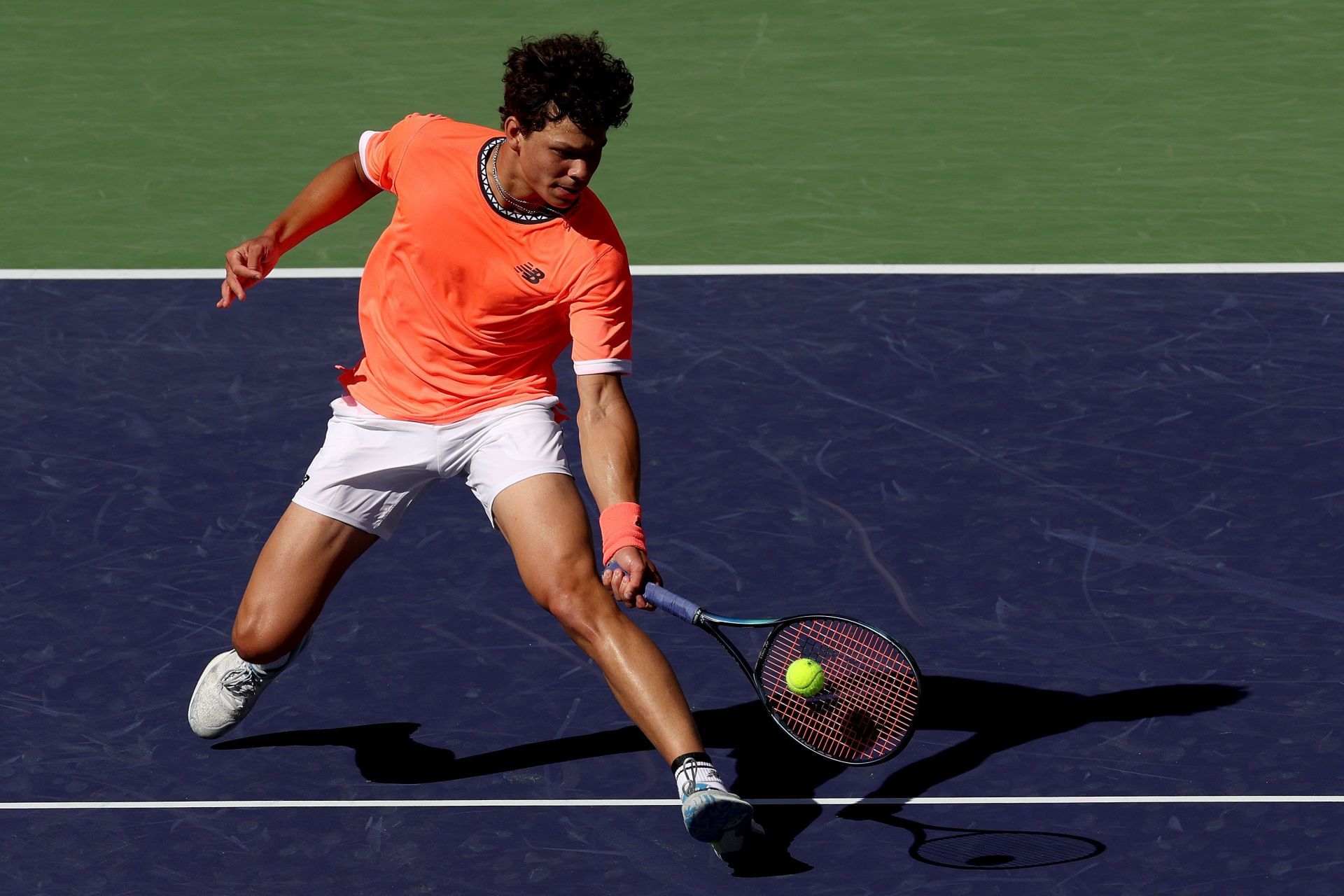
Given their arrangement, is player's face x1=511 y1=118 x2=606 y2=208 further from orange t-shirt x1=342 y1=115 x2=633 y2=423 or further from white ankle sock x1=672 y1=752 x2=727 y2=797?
white ankle sock x1=672 y1=752 x2=727 y2=797

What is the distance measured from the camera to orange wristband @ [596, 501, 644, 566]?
17.7ft

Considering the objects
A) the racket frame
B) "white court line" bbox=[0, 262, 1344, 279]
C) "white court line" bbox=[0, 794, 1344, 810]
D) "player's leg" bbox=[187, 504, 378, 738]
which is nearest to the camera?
the racket frame

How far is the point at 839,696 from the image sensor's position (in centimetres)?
569

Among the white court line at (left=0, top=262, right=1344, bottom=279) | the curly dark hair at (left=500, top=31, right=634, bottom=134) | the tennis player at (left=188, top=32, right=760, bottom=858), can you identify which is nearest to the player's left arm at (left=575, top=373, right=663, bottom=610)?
the tennis player at (left=188, top=32, right=760, bottom=858)

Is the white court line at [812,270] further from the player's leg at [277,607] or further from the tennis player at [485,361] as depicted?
the player's leg at [277,607]

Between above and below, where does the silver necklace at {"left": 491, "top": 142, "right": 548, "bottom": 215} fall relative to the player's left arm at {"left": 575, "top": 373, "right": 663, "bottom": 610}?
above

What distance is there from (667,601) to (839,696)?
65cm

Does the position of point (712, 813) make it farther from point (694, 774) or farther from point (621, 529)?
point (621, 529)

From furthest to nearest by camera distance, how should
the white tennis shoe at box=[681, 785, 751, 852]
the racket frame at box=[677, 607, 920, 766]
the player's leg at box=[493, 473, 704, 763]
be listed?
the player's leg at box=[493, 473, 704, 763], the racket frame at box=[677, 607, 920, 766], the white tennis shoe at box=[681, 785, 751, 852]

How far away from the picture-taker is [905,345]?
913cm

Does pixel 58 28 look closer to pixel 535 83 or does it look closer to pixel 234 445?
pixel 234 445

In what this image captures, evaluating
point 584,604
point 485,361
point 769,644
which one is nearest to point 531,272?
point 485,361

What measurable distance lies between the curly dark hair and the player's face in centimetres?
3

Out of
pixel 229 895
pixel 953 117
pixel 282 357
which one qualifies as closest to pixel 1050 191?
pixel 953 117
